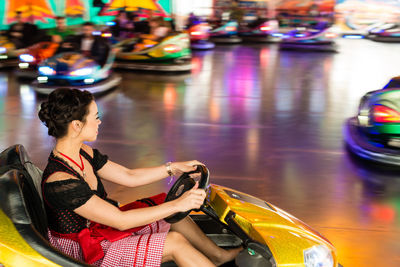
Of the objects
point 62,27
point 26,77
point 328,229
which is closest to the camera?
point 328,229

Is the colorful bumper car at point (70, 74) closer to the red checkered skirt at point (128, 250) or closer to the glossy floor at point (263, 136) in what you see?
the glossy floor at point (263, 136)

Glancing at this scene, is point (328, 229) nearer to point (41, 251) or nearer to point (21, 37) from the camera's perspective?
point (41, 251)

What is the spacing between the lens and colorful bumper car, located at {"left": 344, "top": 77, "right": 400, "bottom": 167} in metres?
3.63

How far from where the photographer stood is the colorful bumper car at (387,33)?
11.8m

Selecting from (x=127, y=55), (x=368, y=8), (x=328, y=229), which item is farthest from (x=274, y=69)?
(x=368, y=8)

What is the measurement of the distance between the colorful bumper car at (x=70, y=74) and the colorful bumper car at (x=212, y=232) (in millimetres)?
4331

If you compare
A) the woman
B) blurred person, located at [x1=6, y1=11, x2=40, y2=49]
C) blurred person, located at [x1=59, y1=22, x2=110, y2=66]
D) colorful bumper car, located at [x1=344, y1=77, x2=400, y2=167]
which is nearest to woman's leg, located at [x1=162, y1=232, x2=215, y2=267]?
the woman

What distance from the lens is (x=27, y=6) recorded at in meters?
11.2

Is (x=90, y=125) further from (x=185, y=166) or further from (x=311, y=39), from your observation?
(x=311, y=39)

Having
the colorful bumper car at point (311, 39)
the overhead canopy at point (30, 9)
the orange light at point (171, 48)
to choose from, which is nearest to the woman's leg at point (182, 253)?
the orange light at point (171, 48)

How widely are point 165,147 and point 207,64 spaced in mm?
4645

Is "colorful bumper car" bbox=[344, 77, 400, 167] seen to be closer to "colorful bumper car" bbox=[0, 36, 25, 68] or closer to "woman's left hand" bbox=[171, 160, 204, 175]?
"woman's left hand" bbox=[171, 160, 204, 175]

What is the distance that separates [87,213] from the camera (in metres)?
1.51

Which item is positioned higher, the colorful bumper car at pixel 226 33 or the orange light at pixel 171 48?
the orange light at pixel 171 48
